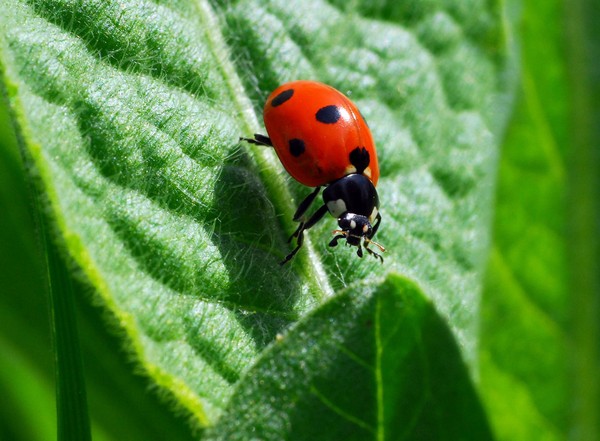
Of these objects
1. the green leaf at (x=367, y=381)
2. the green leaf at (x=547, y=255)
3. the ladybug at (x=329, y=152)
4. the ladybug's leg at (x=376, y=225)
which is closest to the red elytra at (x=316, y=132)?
the ladybug at (x=329, y=152)

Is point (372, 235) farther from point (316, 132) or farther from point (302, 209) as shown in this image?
point (316, 132)

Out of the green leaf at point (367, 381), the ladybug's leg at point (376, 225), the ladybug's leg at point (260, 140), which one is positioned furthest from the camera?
the ladybug's leg at point (376, 225)

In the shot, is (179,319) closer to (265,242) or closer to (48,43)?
(265,242)

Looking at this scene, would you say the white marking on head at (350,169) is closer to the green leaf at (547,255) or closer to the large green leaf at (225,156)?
the large green leaf at (225,156)

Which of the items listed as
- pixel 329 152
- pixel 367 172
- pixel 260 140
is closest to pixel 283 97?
pixel 260 140

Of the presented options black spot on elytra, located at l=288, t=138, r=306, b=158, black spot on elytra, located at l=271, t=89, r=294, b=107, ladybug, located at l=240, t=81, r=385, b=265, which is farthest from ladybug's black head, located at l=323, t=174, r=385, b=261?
black spot on elytra, located at l=271, t=89, r=294, b=107
